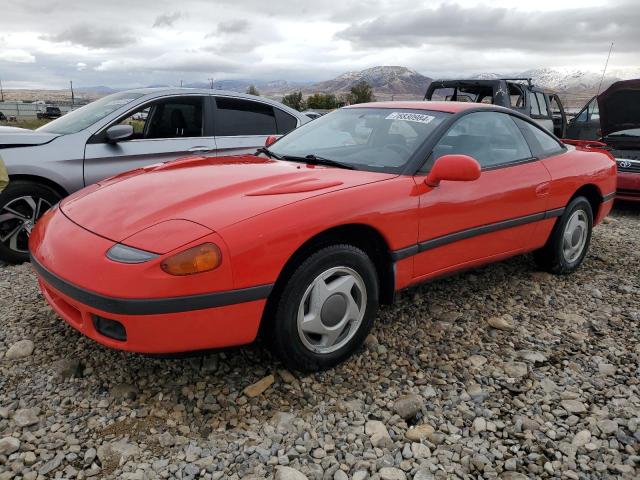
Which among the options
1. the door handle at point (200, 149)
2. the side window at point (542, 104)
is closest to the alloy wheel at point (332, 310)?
the door handle at point (200, 149)

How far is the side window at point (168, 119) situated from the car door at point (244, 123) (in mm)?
209

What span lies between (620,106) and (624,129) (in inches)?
16.5

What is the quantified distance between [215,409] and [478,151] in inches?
90.0

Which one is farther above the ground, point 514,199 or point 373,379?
point 514,199

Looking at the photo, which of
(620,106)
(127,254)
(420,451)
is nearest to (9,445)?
(127,254)

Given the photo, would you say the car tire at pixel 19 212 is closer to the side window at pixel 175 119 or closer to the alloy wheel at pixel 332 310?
the side window at pixel 175 119

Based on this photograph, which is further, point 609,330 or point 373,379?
point 609,330

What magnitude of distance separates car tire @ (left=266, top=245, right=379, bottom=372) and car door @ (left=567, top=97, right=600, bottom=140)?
854 centimetres

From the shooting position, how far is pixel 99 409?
226 centimetres

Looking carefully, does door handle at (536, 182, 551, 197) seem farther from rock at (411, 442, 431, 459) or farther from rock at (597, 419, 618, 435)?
rock at (411, 442, 431, 459)

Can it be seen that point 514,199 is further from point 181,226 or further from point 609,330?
point 181,226

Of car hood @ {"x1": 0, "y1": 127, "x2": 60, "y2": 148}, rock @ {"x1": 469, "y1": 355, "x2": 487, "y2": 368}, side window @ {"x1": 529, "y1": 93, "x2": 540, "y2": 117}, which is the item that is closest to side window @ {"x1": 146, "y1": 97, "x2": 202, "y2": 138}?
car hood @ {"x1": 0, "y1": 127, "x2": 60, "y2": 148}

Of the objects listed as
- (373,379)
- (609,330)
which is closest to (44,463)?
(373,379)

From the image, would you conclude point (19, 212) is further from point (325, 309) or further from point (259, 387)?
point (325, 309)
